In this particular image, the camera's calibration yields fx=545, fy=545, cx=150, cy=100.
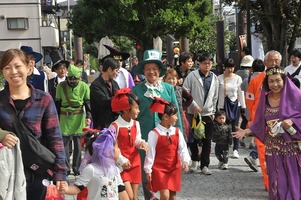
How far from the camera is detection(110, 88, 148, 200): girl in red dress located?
5.95 m

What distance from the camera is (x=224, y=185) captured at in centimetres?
796

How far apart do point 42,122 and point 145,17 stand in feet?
73.0

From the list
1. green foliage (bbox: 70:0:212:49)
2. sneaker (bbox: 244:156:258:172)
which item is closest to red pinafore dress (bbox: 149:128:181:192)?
sneaker (bbox: 244:156:258:172)

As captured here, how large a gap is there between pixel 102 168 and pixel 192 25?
839 inches

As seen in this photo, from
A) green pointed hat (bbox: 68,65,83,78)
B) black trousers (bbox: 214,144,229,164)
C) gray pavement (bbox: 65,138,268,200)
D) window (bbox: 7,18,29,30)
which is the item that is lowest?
gray pavement (bbox: 65,138,268,200)

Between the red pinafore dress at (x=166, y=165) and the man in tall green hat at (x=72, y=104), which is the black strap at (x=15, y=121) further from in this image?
the man in tall green hat at (x=72, y=104)

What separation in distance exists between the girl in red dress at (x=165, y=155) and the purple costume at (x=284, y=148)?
918mm

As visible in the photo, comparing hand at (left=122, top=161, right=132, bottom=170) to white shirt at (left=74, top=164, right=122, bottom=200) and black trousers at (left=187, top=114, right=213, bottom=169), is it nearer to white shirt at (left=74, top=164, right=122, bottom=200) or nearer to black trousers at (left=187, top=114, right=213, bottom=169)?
white shirt at (left=74, top=164, right=122, bottom=200)

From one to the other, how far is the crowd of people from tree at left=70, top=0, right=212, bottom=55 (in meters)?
15.6

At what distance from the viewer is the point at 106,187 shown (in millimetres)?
4965

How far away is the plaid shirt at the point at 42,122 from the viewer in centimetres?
399

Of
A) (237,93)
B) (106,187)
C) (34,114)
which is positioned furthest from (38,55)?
(237,93)

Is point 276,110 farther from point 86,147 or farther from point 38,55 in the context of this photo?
point 38,55

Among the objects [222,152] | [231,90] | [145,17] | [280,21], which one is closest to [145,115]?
[222,152]
